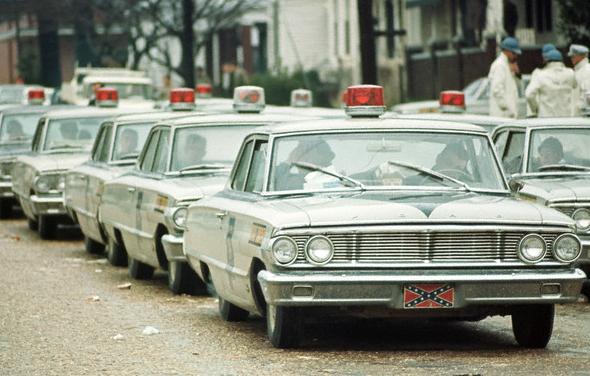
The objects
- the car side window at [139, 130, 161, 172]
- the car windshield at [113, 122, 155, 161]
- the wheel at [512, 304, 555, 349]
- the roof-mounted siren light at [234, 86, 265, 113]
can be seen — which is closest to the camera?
the wheel at [512, 304, 555, 349]

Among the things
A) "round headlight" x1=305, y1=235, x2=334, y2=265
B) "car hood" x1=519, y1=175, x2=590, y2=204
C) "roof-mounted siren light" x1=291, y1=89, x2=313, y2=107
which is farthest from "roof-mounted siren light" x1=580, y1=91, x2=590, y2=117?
"roof-mounted siren light" x1=291, y1=89, x2=313, y2=107

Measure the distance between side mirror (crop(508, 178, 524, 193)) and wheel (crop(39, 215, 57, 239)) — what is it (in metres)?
7.97

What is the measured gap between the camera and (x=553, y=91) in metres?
18.8

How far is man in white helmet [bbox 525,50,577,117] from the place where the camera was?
1881cm

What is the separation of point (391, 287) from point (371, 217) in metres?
0.42

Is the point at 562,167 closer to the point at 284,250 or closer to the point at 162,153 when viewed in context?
the point at 162,153

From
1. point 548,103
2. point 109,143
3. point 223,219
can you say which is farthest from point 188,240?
point 548,103

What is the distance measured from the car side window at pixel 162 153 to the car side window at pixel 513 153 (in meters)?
2.89

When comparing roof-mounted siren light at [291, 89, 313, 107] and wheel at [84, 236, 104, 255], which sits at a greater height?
roof-mounted siren light at [291, 89, 313, 107]

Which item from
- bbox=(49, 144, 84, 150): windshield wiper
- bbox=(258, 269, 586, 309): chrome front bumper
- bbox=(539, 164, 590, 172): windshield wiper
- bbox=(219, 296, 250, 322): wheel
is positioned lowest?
bbox=(219, 296, 250, 322): wheel

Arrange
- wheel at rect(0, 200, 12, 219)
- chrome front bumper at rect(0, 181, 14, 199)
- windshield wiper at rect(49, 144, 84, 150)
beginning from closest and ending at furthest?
windshield wiper at rect(49, 144, 84, 150) → chrome front bumper at rect(0, 181, 14, 199) → wheel at rect(0, 200, 12, 219)

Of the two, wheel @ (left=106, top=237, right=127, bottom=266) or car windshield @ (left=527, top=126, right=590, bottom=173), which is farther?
wheel @ (left=106, top=237, right=127, bottom=266)

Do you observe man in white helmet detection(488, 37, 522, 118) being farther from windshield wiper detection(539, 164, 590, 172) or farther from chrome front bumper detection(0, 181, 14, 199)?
chrome front bumper detection(0, 181, 14, 199)

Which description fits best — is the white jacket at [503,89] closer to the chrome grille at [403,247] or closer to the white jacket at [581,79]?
the white jacket at [581,79]
